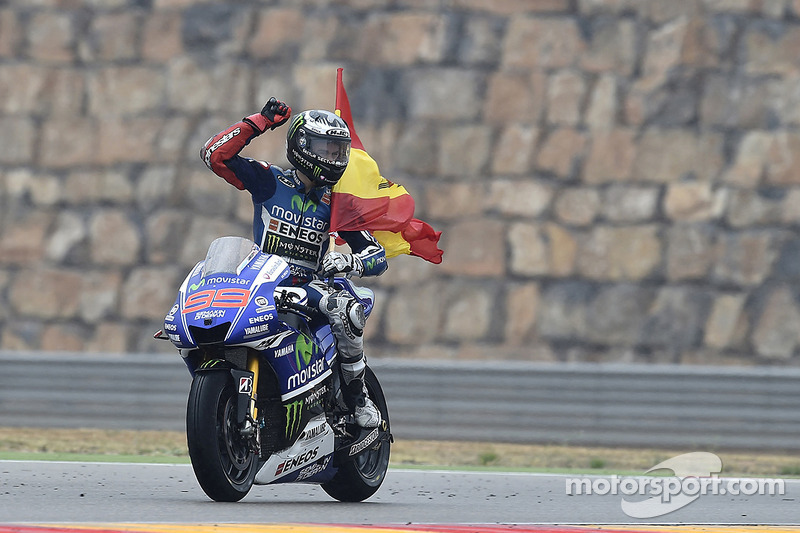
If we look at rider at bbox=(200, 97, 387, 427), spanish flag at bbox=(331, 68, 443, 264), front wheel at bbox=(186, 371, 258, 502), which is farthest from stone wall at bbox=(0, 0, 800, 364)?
front wheel at bbox=(186, 371, 258, 502)

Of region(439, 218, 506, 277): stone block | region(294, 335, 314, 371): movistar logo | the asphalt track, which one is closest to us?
the asphalt track

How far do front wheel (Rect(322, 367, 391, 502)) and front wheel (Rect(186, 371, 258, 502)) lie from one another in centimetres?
102

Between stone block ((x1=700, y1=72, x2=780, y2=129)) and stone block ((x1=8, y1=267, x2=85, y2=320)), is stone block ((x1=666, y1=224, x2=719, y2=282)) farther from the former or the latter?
stone block ((x1=8, y1=267, x2=85, y2=320))

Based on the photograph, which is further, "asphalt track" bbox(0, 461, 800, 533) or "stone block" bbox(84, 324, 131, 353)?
"stone block" bbox(84, 324, 131, 353)

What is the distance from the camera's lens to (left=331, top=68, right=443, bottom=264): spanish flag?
850cm

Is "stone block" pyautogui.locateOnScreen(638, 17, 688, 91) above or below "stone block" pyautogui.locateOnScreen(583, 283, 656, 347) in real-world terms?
above

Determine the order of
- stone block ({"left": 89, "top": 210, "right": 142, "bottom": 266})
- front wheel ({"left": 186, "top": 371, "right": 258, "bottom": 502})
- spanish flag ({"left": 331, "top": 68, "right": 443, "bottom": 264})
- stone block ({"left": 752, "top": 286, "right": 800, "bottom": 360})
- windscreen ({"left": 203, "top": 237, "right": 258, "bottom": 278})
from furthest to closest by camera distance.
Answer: stone block ({"left": 89, "top": 210, "right": 142, "bottom": 266})
stone block ({"left": 752, "top": 286, "right": 800, "bottom": 360})
spanish flag ({"left": 331, "top": 68, "right": 443, "bottom": 264})
windscreen ({"left": 203, "top": 237, "right": 258, "bottom": 278})
front wheel ({"left": 186, "top": 371, "right": 258, "bottom": 502})

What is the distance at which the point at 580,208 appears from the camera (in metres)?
16.7

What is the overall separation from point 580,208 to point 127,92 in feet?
17.7

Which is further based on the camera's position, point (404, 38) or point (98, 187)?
point (98, 187)

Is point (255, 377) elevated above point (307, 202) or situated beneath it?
situated beneath

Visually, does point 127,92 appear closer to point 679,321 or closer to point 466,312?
point 466,312

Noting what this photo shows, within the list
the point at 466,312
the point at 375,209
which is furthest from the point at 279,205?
the point at 466,312

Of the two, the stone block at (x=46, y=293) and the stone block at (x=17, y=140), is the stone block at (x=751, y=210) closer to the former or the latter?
the stone block at (x=46, y=293)
